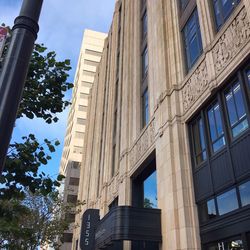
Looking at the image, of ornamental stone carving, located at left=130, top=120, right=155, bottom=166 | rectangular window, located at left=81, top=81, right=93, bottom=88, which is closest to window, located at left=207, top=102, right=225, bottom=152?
ornamental stone carving, located at left=130, top=120, right=155, bottom=166

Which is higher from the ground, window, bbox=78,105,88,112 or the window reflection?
window, bbox=78,105,88,112

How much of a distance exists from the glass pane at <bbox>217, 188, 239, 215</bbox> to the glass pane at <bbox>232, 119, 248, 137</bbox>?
1904mm

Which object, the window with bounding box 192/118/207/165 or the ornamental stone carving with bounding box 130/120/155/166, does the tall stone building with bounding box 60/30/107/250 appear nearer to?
the ornamental stone carving with bounding box 130/120/155/166

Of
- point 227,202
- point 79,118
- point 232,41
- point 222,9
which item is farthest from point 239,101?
point 79,118

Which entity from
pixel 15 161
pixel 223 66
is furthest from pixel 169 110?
pixel 15 161

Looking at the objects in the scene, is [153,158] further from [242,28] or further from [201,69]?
[242,28]

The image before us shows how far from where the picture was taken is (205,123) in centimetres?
→ 1243

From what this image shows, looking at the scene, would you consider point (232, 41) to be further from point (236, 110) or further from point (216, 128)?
point (216, 128)

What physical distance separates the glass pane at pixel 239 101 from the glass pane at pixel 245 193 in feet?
7.51

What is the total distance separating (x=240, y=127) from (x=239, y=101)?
92 cm

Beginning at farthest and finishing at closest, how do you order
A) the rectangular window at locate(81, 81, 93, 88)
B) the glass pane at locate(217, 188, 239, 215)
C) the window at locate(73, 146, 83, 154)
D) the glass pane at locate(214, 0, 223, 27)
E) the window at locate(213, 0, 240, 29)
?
the rectangular window at locate(81, 81, 93, 88)
the window at locate(73, 146, 83, 154)
the glass pane at locate(214, 0, 223, 27)
the window at locate(213, 0, 240, 29)
the glass pane at locate(217, 188, 239, 215)

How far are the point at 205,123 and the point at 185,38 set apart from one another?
574 cm

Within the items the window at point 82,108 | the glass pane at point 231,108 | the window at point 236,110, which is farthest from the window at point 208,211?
the window at point 82,108

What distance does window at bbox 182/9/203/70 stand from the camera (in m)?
14.3
